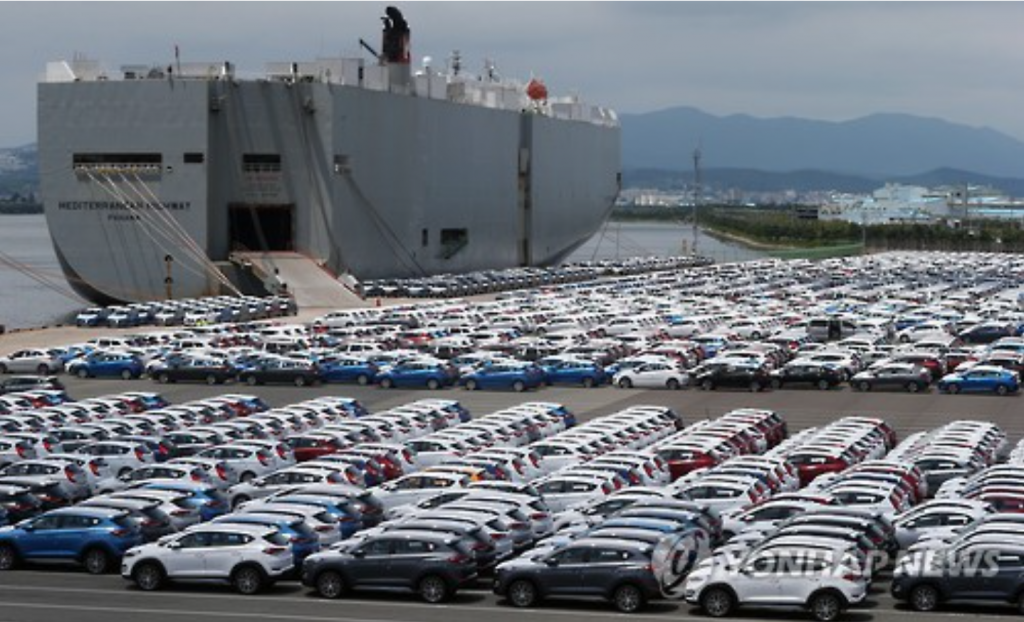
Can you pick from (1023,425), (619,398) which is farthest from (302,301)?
(1023,425)

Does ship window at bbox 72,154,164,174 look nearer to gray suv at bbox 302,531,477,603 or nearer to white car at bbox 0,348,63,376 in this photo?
white car at bbox 0,348,63,376

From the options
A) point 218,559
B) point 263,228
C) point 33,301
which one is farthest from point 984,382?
point 33,301

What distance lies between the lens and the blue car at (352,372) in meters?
45.3

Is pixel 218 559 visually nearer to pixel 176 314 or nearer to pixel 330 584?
pixel 330 584

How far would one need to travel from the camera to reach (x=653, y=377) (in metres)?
44.4

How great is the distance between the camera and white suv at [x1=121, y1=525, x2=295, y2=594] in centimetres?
2002

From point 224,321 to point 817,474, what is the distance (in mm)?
40003

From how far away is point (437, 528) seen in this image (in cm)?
2022

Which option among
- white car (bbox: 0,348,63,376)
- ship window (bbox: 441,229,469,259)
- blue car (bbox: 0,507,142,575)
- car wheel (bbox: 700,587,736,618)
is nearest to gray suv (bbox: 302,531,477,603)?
car wheel (bbox: 700,587,736,618)

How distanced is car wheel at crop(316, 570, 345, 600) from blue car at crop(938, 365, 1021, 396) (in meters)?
26.1

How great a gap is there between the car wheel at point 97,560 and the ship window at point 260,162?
58.9 meters

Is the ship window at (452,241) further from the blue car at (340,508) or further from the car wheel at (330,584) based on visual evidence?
the car wheel at (330,584)

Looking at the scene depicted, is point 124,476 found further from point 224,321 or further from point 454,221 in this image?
point 454,221

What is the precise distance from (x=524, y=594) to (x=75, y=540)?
610 centimetres
